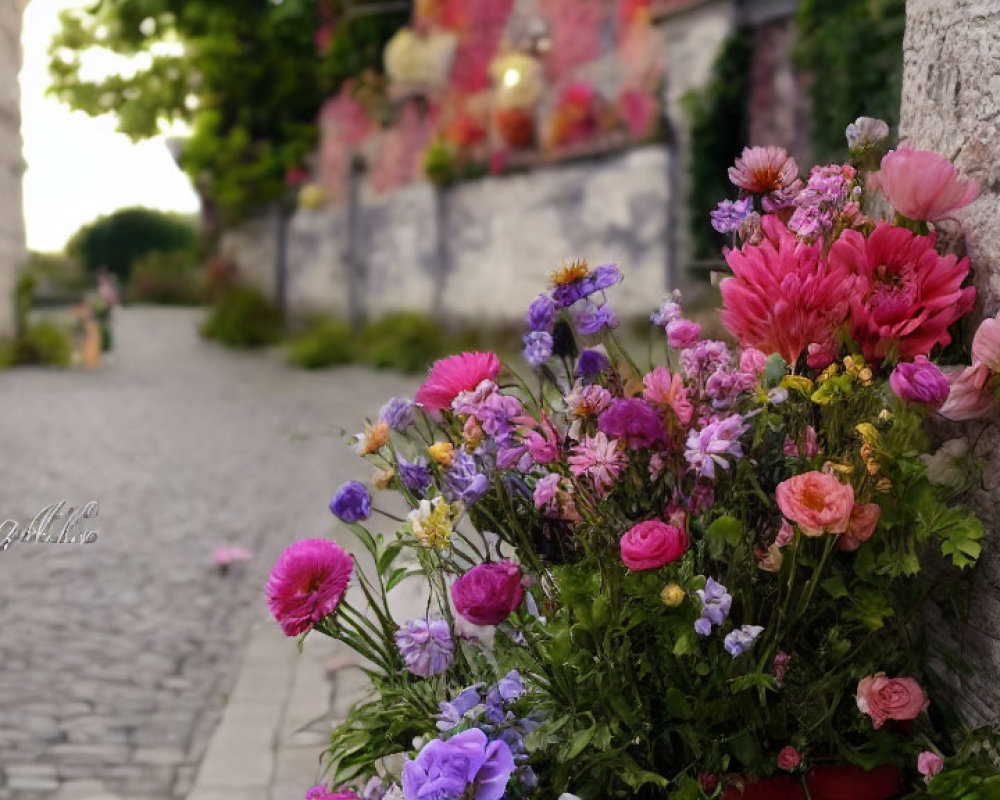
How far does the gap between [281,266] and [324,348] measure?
3.31m

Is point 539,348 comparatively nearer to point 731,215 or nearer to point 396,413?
point 396,413

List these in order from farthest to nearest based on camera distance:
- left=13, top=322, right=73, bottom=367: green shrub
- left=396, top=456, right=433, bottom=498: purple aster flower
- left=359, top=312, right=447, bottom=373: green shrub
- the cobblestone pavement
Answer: left=13, top=322, right=73, bottom=367: green shrub < left=359, top=312, right=447, bottom=373: green shrub < the cobblestone pavement < left=396, top=456, right=433, bottom=498: purple aster flower

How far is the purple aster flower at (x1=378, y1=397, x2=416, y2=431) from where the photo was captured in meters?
2.07

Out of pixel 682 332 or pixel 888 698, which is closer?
pixel 888 698

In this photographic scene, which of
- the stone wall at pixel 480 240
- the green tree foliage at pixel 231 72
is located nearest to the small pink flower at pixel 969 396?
the stone wall at pixel 480 240

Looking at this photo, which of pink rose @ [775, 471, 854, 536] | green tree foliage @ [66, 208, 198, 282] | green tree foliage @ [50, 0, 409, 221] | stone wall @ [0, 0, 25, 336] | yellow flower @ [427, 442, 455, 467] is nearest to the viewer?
pink rose @ [775, 471, 854, 536]

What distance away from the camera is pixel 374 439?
2.02 metres

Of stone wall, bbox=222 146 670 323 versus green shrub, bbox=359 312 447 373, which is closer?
stone wall, bbox=222 146 670 323

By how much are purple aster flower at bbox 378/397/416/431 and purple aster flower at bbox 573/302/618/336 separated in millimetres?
347

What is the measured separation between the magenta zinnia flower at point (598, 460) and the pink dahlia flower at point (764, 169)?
58 cm

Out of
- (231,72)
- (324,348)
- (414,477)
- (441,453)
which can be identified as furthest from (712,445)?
(231,72)

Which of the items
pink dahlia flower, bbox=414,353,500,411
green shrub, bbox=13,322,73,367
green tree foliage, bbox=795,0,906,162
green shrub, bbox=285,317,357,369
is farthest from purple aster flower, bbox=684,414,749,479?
green shrub, bbox=13,322,73,367

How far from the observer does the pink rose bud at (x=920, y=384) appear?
1677 mm

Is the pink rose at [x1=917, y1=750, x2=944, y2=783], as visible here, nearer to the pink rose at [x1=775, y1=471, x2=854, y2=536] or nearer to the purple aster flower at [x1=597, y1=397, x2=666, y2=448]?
the pink rose at [x1=775, y1=471, x2=854, y2=536]
